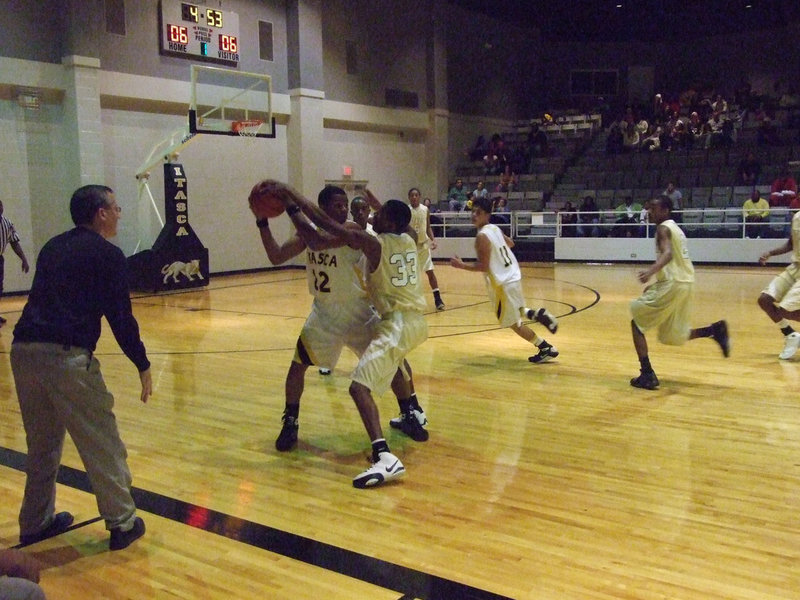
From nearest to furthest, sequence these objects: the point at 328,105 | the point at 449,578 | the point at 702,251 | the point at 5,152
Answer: the point at 449,578 → the point at 5,152 → the point at 702,251 → the point at 328,105

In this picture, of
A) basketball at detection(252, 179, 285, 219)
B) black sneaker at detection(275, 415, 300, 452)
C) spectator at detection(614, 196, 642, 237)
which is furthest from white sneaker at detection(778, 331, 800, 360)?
spectator at detection(614, 196, 642, 237)

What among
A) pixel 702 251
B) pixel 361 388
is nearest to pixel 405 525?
pixel 361 388

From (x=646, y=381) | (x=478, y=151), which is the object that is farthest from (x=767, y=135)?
(x=646, y=381)

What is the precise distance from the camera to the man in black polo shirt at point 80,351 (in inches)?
132

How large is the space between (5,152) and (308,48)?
7311 millimetres

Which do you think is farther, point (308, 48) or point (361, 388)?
point (308, 48)

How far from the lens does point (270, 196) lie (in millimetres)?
4152

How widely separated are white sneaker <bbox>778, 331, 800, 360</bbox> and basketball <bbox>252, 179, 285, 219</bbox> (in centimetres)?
531

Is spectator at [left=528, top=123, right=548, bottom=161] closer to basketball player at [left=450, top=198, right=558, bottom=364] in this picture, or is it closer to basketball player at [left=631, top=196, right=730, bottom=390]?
basketball player at [left=450, top=198, right=558, bottom=364]

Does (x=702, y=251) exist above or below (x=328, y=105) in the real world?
below

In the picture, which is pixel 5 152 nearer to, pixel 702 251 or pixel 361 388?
pixel 361 388

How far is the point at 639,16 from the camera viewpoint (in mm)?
24922

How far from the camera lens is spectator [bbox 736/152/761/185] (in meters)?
18.0

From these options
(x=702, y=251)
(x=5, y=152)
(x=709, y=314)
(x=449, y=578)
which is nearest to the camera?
(x=449, y=578)
